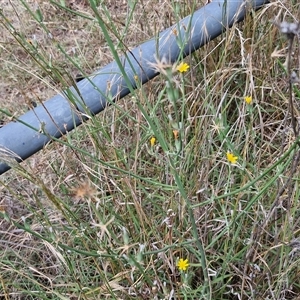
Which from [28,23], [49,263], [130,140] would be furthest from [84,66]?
[49,263]

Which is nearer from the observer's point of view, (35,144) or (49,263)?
(35,144)

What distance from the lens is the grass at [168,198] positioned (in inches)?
37.2

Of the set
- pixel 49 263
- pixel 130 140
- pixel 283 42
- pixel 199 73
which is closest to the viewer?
pixel 49 263

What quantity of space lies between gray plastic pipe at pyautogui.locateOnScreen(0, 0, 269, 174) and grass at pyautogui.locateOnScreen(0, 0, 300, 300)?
5cm

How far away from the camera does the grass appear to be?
94 cm

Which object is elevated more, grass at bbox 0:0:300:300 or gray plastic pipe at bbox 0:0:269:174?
gray plastic pipe at bbox 0:0:269:174

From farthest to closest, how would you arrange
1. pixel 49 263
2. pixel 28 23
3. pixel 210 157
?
pixel 28 23
pixel 49 263
pixel 210 157

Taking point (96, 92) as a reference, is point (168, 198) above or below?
below

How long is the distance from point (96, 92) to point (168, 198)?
338 mm

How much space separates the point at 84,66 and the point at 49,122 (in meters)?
1.03

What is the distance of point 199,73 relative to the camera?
172cm

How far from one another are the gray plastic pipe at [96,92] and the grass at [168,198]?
0.15 ft

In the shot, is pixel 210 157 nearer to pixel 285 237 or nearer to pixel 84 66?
pixel 285 237

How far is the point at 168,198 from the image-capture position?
3.78 ft
